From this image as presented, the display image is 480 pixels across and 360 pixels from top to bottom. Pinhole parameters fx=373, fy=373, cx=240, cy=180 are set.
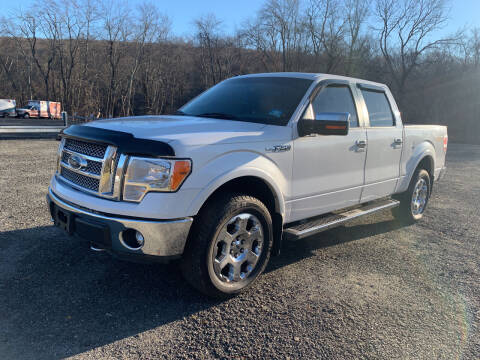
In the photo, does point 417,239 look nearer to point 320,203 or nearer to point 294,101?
point 320,203

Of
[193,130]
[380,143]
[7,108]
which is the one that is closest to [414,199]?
[380,143]

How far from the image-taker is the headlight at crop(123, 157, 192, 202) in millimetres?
2688

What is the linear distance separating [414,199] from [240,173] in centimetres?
→ 380

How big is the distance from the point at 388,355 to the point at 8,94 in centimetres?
7981

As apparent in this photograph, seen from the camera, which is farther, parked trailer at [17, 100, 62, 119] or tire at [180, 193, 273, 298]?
parked trailer at [17, 100, 62, 119]

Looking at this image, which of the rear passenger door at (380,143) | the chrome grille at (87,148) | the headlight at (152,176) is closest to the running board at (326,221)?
the rear passenger door at (380,143)

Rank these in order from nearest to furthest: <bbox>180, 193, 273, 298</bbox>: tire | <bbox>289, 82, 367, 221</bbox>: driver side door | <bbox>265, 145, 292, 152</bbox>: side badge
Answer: <bbox>180, 193, 273, 298</bbox>: tire < <bbox>265, 145, 292, 152</bbox>: side badge < <bbox>289, 82, 367, 221</bbox>: driver side door

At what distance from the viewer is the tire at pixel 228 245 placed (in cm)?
291

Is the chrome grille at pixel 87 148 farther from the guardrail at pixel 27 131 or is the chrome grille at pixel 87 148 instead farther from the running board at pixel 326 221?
the guardrail at pixel 27 131

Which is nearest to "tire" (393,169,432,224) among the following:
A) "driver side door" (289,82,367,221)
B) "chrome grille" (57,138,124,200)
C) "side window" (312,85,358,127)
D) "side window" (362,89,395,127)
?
"side window" (362,89,395,127)

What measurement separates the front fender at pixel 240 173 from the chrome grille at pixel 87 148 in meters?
0.79

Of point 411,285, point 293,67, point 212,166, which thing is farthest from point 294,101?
point 293,67

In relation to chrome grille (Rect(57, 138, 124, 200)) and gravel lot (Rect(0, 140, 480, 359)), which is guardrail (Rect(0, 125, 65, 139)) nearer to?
gravel lot (Rect(0, 140, 480, 359))

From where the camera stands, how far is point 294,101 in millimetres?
3820
